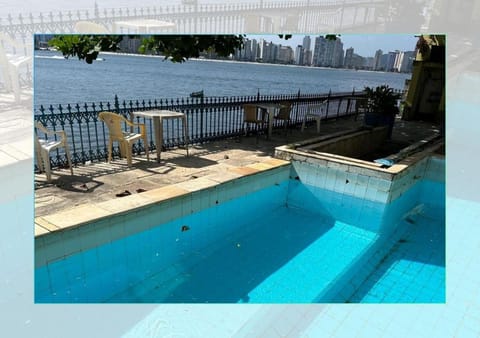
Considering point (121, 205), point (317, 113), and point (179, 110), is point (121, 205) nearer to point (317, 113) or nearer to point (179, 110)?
point (179, 110)

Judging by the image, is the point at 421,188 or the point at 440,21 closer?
the point at 421,188

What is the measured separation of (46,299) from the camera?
335cm

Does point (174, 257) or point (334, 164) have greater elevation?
point (334, 164)

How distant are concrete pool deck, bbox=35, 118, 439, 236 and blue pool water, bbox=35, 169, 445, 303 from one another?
1.37 ft

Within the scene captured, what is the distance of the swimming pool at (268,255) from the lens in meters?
3.77

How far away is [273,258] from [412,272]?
1.93 metres

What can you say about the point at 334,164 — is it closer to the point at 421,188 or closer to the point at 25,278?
the point at 421,188

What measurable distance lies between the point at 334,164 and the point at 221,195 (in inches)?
86.0

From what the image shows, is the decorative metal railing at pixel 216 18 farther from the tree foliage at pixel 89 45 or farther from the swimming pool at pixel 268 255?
the swimming pool at pixel 268 255

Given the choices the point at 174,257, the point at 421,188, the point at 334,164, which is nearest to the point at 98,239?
the point at 174,257

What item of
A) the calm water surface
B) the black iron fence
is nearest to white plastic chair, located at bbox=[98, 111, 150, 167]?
the black iron fence

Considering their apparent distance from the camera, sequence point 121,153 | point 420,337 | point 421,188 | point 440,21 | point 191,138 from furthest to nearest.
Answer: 1. point 440,21
2. point 191,138
3. point 421,188
4. point 121,153
5. point 420,337

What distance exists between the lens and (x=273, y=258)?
4699 millimetres

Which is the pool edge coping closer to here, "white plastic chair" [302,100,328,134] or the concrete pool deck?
the concrete pool deck
